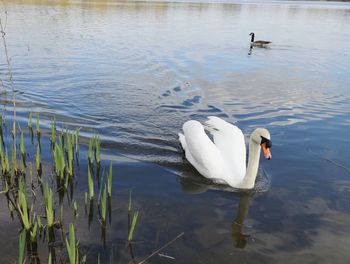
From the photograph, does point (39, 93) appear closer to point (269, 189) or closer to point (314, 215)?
point (269, 189)

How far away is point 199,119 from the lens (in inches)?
408

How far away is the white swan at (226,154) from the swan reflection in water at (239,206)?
18cm

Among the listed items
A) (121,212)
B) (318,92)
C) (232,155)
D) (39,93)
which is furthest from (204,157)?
(318,92)

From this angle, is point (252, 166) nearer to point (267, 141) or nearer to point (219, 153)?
point (267, 141)

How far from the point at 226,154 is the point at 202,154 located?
54 cm

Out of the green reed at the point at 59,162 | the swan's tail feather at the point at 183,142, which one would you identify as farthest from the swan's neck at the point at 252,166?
the green reed at the point at 59,162

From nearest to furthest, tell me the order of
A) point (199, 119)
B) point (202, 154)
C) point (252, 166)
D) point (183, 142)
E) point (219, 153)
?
1. point (252, 166)
2. point (202, 154)
3. point (219, 153)
4. point (183, 142)
5. point (199, 119)

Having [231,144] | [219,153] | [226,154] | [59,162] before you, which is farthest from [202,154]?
[59,162]

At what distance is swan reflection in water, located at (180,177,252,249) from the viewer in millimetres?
5453

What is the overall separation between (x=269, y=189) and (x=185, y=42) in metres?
17.1

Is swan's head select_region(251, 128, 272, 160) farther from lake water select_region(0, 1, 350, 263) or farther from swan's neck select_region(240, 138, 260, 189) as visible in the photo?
lake water select_region(0, 1, 350, 263)

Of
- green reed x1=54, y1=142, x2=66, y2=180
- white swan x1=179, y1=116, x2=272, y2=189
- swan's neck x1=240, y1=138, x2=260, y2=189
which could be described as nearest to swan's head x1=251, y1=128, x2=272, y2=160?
white swan x1=179, y1=116, x2=272, y2=189

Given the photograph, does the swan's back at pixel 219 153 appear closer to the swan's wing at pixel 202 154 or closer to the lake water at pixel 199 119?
the swan's wing at pixel 202 154

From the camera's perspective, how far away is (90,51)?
1847cm
